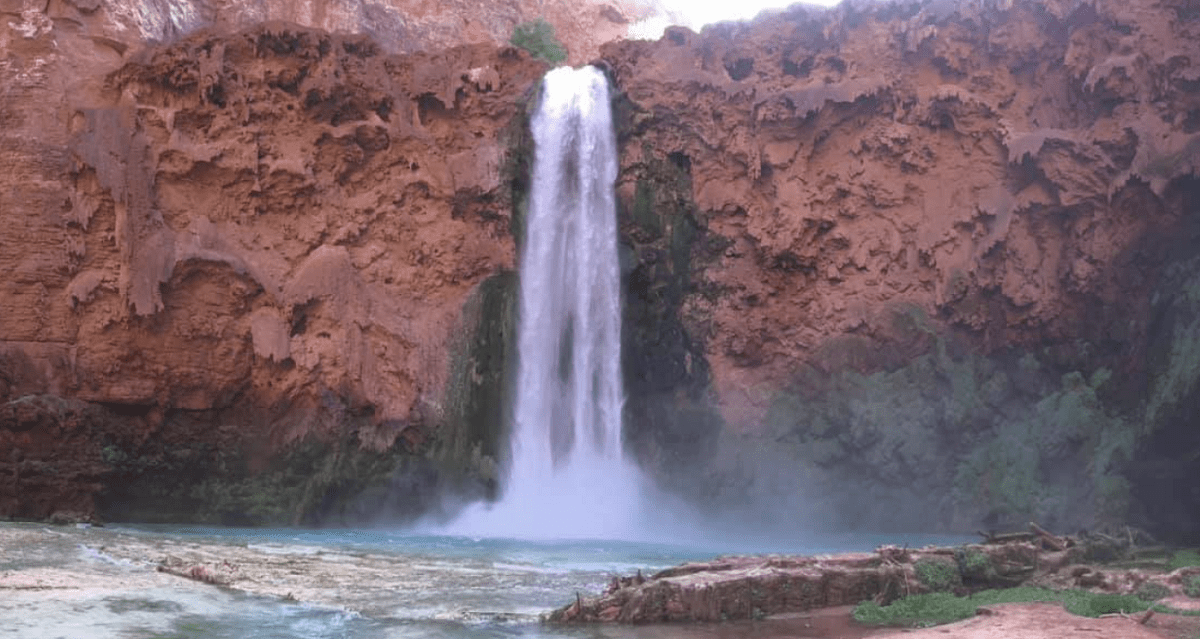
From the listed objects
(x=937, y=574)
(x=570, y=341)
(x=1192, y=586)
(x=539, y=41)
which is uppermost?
(x=539, y=41)

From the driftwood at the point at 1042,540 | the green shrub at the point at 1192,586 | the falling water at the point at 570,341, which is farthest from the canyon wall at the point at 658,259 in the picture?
the green shrub at the point at 1192,586

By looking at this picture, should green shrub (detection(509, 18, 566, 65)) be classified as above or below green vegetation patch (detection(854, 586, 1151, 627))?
above

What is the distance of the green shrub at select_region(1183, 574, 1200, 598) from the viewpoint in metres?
10.3

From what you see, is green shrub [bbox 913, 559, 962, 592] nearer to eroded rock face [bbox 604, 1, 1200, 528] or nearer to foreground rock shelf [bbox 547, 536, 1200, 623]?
foreground rock shelf [bbox 547, 536, 1200, 623]

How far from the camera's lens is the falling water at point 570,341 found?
24562mm

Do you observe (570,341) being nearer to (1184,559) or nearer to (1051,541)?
(1051,541)

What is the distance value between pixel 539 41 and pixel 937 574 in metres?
30.4

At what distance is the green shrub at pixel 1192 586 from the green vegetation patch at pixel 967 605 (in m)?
0.67

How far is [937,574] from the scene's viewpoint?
449 inches

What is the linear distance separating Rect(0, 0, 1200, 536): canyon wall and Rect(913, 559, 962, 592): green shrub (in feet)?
37.7

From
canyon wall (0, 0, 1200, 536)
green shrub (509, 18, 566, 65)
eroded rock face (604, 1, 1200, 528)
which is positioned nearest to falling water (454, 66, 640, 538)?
canyon wall (0, 0, 1200, 536)

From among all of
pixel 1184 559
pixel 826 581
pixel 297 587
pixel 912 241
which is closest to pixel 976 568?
pixel 826 581

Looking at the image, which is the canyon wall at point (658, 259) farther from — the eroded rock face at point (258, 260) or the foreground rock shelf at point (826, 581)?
the foreground rock shelf at point (826, 581)

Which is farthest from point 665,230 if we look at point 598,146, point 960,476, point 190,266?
point 190,266
